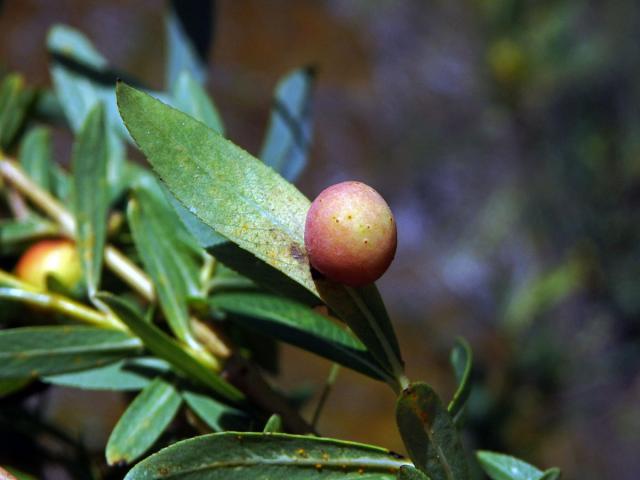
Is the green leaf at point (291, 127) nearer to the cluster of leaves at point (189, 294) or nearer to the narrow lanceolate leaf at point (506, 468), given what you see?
the cluster of leaves at point (189, 294)

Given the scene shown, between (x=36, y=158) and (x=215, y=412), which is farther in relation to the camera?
(x=36, y=158)

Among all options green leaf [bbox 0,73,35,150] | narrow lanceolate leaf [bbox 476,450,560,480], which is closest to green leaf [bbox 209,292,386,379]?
narrow lanceolate leaf [bbox 476,450,560,480]

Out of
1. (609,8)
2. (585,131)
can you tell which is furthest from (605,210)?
(609,8)

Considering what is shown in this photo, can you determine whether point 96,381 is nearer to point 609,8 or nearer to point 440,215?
point 609,8

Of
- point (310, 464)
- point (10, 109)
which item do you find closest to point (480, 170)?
point (10, 109)

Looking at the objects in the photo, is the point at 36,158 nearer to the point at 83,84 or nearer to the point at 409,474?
the point at 83,84

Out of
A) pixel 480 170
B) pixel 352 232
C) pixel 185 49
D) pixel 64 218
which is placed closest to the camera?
pixel 352 232
